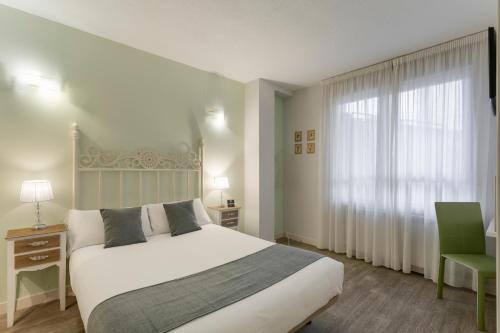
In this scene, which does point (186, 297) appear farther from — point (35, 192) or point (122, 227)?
point (35, 192)

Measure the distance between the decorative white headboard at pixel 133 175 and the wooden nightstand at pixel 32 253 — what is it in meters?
0.43

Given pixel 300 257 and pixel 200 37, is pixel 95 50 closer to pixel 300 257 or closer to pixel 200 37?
pixel 200 37

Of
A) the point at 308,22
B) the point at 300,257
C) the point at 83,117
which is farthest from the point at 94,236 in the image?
the point at 308,22

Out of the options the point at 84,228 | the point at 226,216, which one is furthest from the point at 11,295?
the point at 226,216

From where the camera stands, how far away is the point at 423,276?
9.99 ft

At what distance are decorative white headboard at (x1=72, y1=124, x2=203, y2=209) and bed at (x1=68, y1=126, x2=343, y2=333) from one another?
0.05 ft

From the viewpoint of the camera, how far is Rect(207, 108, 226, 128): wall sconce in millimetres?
3790

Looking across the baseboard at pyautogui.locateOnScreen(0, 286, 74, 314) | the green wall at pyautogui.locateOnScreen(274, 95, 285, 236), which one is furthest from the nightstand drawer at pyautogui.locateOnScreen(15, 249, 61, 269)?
the green wall at pyautogui.locateOnScreen(274, 95, 285, 236)

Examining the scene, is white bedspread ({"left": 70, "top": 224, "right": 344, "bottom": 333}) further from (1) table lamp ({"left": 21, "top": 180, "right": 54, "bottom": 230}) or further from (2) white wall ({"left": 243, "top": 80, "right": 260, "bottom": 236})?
(2) white wall ({"left": 243, "top": 80, "right": 260, "bottom": 236})

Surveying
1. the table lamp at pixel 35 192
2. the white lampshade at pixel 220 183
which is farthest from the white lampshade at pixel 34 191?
the white lampshade at pixel 220 183

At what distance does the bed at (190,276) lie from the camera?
130 cm

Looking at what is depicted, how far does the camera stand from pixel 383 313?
2.29m

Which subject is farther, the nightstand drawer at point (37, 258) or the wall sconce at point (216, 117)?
the wall sconce at point (216, 117)

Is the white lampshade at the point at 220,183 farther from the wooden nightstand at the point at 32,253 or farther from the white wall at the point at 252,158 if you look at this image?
the wooden nightstand at the point at 32,253
